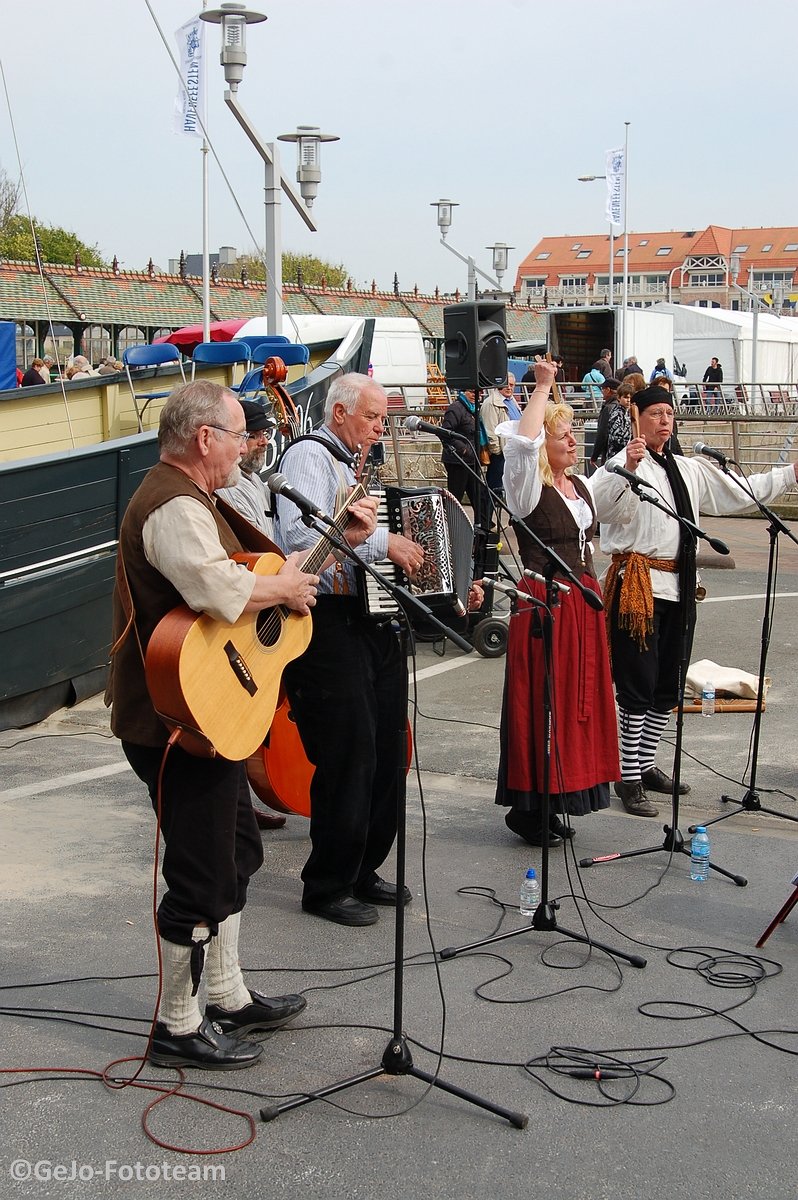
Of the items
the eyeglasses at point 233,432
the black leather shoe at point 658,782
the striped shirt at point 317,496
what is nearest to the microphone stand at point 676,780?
the black leather shoe at point 658,782

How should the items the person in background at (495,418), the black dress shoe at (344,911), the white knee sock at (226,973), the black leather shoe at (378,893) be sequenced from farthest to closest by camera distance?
1. the person in background at (495,418)
2. the black leather shoe at (378,893)
3. the black dress shoe at (344,911)
4. the white knee sock at (226,973)

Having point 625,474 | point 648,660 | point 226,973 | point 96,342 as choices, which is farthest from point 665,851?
point 96,342

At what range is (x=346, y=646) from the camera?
4703mm

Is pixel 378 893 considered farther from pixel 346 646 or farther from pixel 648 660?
pixel 648 660

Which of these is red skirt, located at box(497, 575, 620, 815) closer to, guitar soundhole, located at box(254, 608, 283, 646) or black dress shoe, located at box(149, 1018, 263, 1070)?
guitar soundhole, located at box(254, 608, 283, 646)

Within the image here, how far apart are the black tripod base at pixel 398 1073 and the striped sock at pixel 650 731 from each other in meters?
2.90

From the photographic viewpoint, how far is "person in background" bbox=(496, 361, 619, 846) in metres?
5.49

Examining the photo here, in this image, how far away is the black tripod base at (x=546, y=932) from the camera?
14.6ft

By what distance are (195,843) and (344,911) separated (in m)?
1.39

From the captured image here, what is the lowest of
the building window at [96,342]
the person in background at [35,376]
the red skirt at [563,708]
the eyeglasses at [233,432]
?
the red skirt at [563,708]

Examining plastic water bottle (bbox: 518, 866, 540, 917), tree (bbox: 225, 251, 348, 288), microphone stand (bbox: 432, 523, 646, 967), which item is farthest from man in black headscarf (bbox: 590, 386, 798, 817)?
tree (bbox: 225, 251, 348, 288)

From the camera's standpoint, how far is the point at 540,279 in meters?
132

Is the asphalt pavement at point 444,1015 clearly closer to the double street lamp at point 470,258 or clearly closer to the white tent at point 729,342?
the double street lamp at point 470,258

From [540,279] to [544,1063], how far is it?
13326 centimetres
